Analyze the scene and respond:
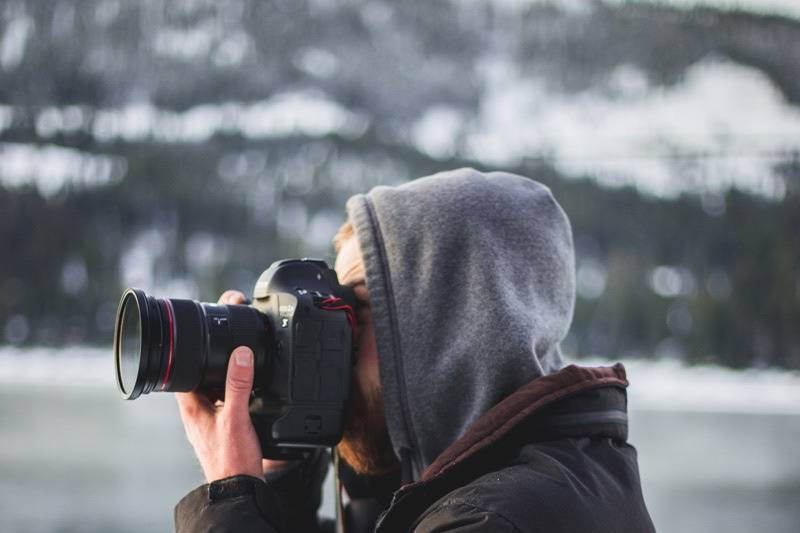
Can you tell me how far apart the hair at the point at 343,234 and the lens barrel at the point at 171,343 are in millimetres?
132

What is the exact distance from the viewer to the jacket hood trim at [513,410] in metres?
0.52

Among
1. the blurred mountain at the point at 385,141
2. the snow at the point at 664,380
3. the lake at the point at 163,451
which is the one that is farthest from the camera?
the blurred mountain at the point at 385,141

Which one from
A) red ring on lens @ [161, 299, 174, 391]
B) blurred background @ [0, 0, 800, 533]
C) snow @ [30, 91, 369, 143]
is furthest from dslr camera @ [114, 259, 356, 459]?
snow @ [30, 91, 369, 143]

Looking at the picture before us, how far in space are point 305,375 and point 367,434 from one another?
0.09m

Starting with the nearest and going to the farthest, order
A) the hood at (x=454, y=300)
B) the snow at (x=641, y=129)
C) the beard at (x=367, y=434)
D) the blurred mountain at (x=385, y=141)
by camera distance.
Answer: the hood at (x=454, y=300), the beard at (x=367, y=434), the snow at (x=641, y=129), the blurred mountain at (x=385, y=141)

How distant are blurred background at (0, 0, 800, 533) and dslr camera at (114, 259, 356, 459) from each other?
3.30m

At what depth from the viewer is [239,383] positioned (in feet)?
2.05

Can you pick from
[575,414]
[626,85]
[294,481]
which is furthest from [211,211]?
[575,414]

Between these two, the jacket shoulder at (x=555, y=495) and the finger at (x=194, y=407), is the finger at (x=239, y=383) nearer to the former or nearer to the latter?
the finger at (x=194, y=407)

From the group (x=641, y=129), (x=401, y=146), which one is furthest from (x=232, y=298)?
(x=641, y=129)

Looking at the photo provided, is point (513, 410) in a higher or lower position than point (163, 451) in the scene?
higher

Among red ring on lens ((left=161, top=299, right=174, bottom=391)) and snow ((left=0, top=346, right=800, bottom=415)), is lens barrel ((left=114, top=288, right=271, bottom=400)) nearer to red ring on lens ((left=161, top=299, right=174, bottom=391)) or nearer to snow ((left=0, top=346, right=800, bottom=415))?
red ring on lens ((left=161, top=299, right=174, bottom=391))

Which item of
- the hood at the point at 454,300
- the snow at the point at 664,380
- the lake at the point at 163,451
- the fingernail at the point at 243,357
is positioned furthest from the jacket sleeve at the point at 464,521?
the snow at the point at 664,380

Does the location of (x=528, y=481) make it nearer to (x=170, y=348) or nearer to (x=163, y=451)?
(x=170, y=348)
